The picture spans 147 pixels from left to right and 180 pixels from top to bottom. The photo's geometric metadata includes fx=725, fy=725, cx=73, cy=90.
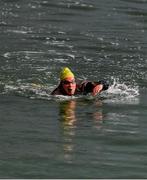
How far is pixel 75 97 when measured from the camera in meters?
19.0

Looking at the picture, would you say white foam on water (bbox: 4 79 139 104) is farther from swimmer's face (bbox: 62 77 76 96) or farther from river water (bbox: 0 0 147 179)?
swimmer's face (bbox: 62 77 76 96)

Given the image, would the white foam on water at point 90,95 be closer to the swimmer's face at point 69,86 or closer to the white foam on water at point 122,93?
the white foam on water at point 122,93

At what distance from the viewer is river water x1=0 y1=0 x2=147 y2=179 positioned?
41.7 feet

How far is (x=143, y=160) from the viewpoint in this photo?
A: 12.8 metres

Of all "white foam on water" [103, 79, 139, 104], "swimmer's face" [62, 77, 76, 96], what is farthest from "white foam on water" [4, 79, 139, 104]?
"swimmer's face" [62, 77, 76, 96]

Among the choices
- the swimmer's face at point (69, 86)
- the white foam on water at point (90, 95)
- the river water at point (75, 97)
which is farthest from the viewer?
the white foam on water at point (90, 95)

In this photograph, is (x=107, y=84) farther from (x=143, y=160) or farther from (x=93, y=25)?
(x=93, y=25)

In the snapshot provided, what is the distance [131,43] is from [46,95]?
8229 millimetres

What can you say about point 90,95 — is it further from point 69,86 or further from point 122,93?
point 122,93

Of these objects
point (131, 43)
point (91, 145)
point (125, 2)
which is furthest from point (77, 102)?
point (125, 2)

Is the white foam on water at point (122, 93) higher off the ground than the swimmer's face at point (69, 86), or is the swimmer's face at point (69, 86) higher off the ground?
the swimmer's face at point (69, 86)

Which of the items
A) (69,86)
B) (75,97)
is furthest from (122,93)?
(69,86)

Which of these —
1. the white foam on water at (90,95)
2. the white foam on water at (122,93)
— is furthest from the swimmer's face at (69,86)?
the white foam on water at (122,93)

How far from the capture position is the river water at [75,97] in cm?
1271
